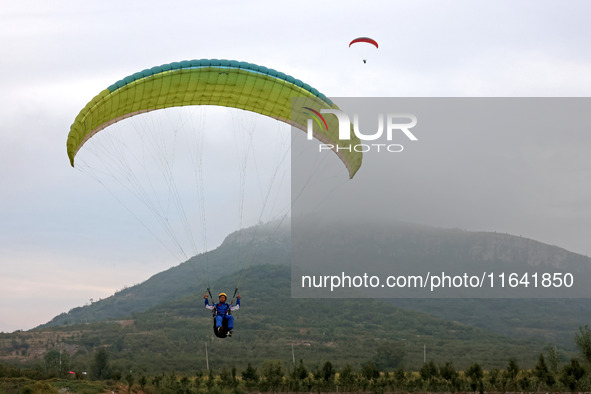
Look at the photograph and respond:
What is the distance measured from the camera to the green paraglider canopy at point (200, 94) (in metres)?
22.5

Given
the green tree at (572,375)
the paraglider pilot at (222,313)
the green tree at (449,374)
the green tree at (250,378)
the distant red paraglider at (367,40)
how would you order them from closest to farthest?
the paraglider pilot at (222,313) < the distant red paraglider at (367,40) < the green tree at (572,375) < the green tree at (449,374) < the green tree at (250,378)

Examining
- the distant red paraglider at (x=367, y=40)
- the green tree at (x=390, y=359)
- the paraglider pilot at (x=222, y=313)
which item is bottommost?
the green tree at (x=390, y=359)

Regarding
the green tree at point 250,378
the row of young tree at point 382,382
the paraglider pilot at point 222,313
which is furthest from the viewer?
the green tree at point 250,378

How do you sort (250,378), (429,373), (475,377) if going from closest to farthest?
1. (475,377)
2. (429,373)
3. (250,378)

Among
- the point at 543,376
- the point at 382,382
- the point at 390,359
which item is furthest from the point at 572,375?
the point at 390,359

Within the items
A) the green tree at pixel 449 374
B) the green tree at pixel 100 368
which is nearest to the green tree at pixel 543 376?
the green tree at pixel 449 374

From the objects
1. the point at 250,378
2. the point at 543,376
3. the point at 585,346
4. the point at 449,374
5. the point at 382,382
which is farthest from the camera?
the point at 585,346

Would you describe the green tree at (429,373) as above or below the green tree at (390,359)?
above

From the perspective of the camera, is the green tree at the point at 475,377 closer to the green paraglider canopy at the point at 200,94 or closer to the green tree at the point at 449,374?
the green tree at the point at 449,374

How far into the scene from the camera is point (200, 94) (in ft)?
79.1

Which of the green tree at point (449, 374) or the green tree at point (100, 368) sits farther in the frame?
the green tree at point (100, 368)

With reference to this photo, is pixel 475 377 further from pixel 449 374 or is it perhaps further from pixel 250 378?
pixel 250 378

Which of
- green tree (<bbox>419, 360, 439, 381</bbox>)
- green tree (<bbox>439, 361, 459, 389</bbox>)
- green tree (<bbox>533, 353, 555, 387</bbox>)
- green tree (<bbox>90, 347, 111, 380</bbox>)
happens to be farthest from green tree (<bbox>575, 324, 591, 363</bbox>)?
green tree (<bbox>90, 347, 111, 380</bbox>)

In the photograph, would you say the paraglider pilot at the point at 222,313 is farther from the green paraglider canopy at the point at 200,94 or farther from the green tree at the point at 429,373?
the green tree at the point at 429,373
